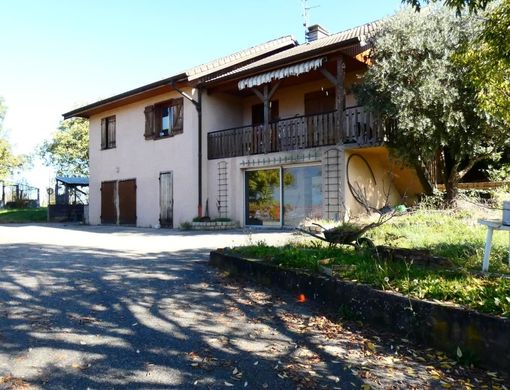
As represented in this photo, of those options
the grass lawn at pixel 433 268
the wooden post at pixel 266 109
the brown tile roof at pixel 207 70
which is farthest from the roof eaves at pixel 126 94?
the grass lawn at pixel 433 268

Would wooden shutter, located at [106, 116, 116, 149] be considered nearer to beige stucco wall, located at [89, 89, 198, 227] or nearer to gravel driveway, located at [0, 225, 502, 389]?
beige stucco wall, located at [89, 89, 198, 227]

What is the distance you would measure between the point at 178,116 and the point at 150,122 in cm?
159

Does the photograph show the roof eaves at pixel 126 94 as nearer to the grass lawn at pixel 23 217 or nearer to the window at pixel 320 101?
the window at pixel 320 101

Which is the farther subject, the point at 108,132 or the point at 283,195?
the point at 108,132

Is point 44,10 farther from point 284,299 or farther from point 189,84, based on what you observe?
point 284,299

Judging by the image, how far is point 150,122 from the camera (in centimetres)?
1638

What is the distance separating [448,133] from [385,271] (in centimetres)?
692

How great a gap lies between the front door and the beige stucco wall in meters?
0.19

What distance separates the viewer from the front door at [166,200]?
1560 cm

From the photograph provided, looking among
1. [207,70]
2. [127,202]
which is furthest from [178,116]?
[127,202]

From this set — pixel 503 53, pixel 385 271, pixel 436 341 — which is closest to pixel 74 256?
pixel 385 271

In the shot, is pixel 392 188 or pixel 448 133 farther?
pixel 392 188

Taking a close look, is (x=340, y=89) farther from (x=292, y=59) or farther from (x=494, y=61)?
(x=494, y=61)

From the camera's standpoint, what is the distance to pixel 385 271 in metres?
4.12
